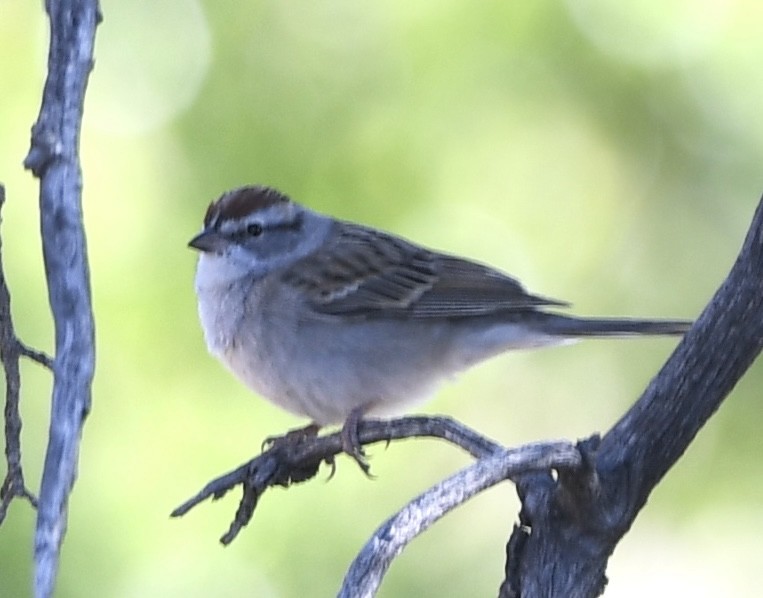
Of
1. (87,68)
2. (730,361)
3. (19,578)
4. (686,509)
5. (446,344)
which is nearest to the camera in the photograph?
Answer: (730,361)

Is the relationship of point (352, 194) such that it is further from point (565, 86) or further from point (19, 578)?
point (19, 578)

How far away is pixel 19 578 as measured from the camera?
9.25 ft

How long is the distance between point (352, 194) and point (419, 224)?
26 cm

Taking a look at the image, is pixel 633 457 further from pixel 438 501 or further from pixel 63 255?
pixel 63 255

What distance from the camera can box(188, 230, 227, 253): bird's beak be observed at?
2955mm

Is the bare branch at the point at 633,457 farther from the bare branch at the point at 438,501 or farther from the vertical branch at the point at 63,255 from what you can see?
the vertical branch at the point at 63,255

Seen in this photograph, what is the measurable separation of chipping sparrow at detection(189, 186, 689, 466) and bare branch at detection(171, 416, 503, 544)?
0.61 meters

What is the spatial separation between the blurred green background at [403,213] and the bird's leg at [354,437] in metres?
0.46

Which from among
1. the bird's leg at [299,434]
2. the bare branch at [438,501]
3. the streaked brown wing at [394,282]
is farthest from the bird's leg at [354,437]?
the bare branch at [438,501]

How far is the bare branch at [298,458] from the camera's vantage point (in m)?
1.68

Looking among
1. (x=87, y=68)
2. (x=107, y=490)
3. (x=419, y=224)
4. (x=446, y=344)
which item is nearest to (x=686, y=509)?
(x=446, y=344)

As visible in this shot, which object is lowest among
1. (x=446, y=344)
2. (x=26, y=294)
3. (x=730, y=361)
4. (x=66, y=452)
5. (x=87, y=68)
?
(x=66, y=452)

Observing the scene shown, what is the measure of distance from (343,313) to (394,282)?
219 mm

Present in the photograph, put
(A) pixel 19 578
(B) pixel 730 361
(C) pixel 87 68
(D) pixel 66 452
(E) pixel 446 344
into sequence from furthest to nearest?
(E) pixel 446 344
(A) pixel 19 578
(C) pixel 87 68
(B) pixel 730 361
(D) pixel 66 452
